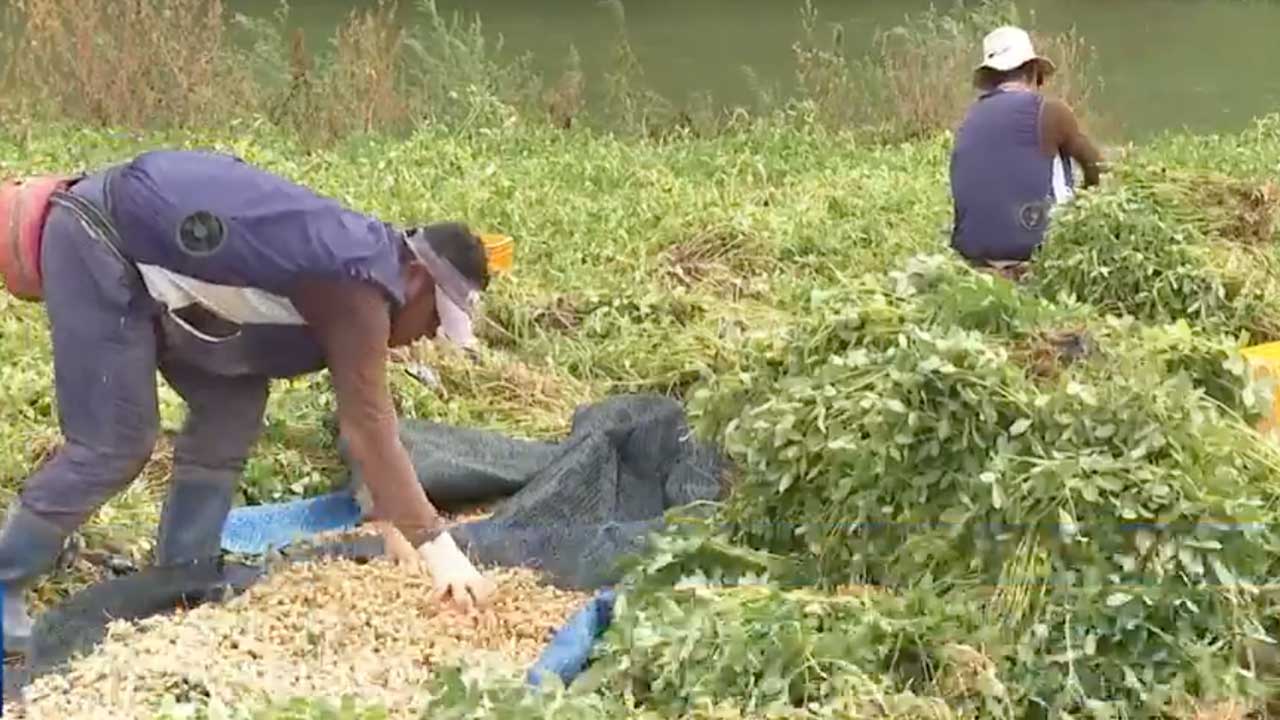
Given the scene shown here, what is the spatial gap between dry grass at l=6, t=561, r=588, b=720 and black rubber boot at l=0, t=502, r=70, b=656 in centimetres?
15

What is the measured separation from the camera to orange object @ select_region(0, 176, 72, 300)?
2875 mm

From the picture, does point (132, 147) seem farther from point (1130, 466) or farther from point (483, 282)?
point (1130, 466)

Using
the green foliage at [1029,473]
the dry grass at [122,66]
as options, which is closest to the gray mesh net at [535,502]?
the green foliage at [1029,473]

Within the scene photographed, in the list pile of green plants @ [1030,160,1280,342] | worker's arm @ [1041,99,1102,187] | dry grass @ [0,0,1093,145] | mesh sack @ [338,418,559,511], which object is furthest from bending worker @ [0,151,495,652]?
dry grass @ [0,0,1093,145]

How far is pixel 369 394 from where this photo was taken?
8.92 ft

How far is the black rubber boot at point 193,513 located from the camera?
324 cm

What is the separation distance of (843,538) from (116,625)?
1.26 metres

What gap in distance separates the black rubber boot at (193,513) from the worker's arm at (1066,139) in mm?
2608

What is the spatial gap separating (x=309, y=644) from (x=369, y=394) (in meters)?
0.49

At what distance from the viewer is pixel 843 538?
2777mm

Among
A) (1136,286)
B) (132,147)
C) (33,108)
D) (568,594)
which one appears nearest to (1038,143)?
(1136,286)

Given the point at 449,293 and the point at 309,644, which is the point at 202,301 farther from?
the point at 309,644

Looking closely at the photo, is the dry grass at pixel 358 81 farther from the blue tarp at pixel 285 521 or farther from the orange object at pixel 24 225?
the orange object at pixel 24 225

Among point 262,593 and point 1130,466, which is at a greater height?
point 1130,466
